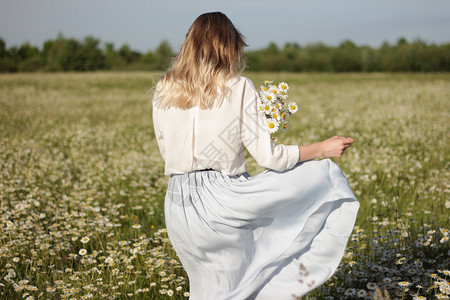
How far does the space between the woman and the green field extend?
720mm

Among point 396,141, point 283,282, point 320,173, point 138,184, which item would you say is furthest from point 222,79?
point 396,141

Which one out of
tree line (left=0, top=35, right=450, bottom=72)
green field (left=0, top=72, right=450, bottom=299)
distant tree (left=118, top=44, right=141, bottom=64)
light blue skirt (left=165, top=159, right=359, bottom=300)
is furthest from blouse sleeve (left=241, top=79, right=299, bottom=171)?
distant tree (left=118, top=44, right=141, bottom=64)

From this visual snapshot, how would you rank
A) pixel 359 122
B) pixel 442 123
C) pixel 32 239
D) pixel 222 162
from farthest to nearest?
1. pixel 359 122
2. pixel 442 123
3. pixel 32 239
4. pixel 222 162

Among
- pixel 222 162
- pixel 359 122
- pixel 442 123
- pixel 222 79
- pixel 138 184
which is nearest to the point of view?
pixel 222 79

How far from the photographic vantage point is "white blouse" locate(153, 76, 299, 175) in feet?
8.31

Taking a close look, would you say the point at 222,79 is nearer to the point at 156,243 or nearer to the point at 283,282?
the point at 283,282

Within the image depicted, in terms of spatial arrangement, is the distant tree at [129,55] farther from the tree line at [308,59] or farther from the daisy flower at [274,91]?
the daisy flower at [274,91]

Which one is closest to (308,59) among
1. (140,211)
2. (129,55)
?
(129,55)

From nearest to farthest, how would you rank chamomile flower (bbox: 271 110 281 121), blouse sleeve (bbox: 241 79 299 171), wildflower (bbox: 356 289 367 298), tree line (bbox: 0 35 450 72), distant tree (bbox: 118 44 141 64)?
blouse sleeve (bbox: 241 79 299 171) → chamomile flower (bbox: 271 110 281 121) → wildflower (bbox: 356 289 367 298) → tree line (bbox: 0 35 450 72) → distant tree (bbox: 118 44 141 64)

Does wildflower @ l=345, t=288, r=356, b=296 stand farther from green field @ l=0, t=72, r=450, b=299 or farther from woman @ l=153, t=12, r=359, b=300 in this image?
woman @ l=153, t=12, r=359, b=300

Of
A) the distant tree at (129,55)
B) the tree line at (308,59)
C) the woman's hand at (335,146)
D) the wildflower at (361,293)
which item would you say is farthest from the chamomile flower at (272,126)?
the distant tree at (129,55)

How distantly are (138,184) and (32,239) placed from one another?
1910mm

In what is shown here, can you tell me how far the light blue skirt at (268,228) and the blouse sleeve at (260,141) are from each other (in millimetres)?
125

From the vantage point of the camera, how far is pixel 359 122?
37.6 ft
